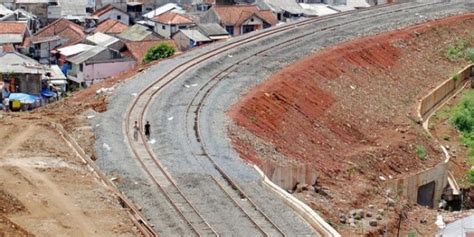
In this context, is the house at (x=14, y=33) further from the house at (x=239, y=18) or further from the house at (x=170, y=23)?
the house at (x=239, y=18)

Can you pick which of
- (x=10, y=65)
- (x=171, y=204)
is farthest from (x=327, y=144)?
(x=10, y=65)

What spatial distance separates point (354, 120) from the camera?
3444 cm

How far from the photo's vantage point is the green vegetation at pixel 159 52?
4494 cm

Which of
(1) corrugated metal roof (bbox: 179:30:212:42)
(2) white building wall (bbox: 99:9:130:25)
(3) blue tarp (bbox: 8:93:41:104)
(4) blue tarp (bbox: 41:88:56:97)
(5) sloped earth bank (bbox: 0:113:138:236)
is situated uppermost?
(5) sloped earth bank (bbox: 0:113:138:236)

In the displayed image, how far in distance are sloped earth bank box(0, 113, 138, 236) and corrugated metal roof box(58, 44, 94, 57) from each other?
2142 centimetres

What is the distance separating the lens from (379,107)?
36812 millimetres

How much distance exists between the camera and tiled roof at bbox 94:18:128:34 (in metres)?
54.8

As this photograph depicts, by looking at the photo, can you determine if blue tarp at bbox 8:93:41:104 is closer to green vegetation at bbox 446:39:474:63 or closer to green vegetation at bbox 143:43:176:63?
green vegetation at bbox 143:43:176:63

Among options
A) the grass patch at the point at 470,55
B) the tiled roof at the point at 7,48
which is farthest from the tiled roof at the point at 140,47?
the grass patch at the point at 470,55

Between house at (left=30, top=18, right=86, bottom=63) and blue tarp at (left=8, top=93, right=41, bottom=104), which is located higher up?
blue tarp at (left=8, top=93, right=41, bottom=104)

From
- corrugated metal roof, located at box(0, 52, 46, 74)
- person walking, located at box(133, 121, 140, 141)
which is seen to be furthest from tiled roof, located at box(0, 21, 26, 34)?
person walking, located at box(133, 121, 140, 141)

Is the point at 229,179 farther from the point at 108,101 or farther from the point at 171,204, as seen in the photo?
the point at 108,101

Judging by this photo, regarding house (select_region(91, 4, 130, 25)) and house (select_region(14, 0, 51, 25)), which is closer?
house (select_region(91, 4, 130, 25))

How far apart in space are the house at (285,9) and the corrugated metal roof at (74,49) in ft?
42.7
